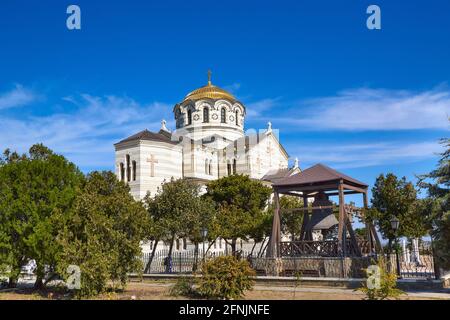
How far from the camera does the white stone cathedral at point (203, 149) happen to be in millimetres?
46062

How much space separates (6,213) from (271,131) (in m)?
42.9

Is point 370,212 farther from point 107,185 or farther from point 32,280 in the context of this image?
point 32,280

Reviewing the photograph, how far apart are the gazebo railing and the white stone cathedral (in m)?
23.7

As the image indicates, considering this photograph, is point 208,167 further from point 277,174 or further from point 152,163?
point 152,163

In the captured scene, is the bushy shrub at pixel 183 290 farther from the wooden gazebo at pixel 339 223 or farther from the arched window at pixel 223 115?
the arched window at pixel 223 115

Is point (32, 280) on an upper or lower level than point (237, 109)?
lower

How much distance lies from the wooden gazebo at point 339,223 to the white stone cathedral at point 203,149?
77.5 feet

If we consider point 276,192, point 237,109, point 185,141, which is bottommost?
point 276,192

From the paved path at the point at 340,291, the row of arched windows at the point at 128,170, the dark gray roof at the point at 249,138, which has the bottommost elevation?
the paved path at the point at 340,291

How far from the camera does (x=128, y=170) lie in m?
46.3

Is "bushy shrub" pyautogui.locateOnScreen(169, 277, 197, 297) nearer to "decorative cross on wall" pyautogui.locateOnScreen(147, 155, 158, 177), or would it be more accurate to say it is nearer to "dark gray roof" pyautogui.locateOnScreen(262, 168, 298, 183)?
"decorative cross on wall" pyautogui.locateOnScreen(147, 155, 158, 177)

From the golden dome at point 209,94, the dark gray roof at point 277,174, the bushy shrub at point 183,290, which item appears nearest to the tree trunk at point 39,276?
the bushy shrub at point 183,290

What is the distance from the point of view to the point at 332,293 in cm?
1744

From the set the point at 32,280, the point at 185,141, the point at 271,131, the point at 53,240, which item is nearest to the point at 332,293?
the point at 53,240
